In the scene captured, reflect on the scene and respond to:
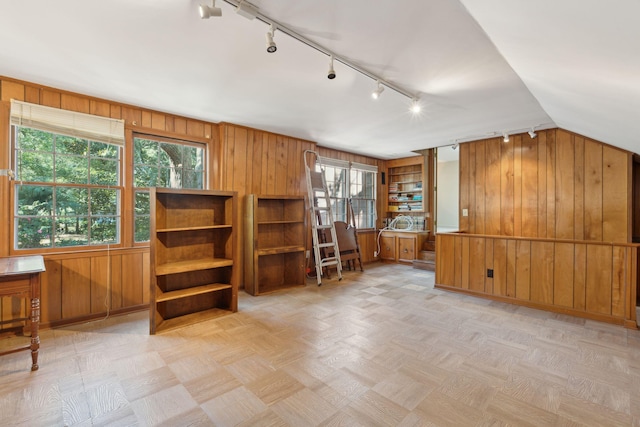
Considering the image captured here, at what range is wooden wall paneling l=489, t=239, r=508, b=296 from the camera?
3.94 meters

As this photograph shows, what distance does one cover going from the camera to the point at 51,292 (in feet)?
9.77

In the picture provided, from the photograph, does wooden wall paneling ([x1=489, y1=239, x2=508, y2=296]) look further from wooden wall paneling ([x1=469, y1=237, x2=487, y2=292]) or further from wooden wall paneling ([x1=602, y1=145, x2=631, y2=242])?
wooden wall paneling ([x1=602, y1=145, x2=631, y2=242])

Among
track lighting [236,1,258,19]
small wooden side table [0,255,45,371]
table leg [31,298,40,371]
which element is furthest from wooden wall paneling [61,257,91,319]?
track lighting [236,1,258,19]

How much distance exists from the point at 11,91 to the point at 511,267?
6002 millimetres

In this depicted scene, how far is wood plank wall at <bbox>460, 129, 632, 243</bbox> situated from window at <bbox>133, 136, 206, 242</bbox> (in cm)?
456

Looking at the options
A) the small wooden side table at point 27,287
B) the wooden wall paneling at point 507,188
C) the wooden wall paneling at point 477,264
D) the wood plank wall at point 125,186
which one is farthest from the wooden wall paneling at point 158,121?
the wooden wall paneling at point 507,188

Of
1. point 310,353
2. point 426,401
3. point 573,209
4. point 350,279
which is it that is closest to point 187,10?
point 310,353

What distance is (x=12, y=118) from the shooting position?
109 inches

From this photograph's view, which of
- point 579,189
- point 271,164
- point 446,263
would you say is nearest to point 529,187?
point 579,189

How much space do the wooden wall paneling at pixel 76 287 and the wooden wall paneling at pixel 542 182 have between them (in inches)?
243

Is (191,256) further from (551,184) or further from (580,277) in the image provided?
(551,184)

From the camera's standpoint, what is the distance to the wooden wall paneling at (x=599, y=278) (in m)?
3.24

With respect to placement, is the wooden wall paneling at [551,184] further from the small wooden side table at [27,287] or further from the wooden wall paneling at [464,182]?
the small wooden side table at [27,287]

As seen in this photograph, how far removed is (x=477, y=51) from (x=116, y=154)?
385cm
